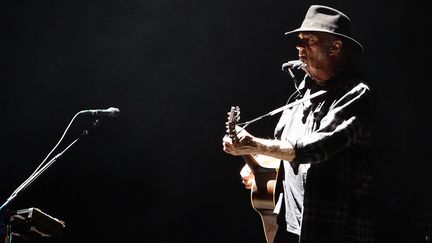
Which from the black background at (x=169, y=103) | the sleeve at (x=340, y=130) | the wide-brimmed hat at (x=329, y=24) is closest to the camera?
the sleeve at (x=340, y=130)

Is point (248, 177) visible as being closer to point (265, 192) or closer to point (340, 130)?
point (265, 192)

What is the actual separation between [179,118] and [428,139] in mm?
2257

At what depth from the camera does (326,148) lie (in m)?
2.40

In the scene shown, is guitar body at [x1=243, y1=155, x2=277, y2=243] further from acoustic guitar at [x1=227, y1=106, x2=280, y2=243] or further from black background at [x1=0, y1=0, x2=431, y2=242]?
black background at [x1=0, y1=0, x2=431, y2=242]

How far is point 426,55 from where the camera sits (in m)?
4.88

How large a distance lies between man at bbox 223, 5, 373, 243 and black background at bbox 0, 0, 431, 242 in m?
2.22

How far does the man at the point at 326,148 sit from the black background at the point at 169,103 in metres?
2.22

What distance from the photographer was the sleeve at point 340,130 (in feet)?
7.88

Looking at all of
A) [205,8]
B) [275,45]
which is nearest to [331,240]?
[275,45]

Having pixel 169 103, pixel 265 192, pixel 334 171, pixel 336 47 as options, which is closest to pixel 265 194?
pixel 265 192

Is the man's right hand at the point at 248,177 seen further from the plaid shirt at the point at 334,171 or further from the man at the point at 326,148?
the plaid shirt at the point at 334,171

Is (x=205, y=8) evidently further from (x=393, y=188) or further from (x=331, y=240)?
(x=331, y=240)

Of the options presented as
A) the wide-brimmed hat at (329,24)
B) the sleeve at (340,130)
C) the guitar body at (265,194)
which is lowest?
the guitar body at (265,194)

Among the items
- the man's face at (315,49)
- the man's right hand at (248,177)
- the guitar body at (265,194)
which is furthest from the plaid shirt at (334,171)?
the man's right hand at (248,177)
